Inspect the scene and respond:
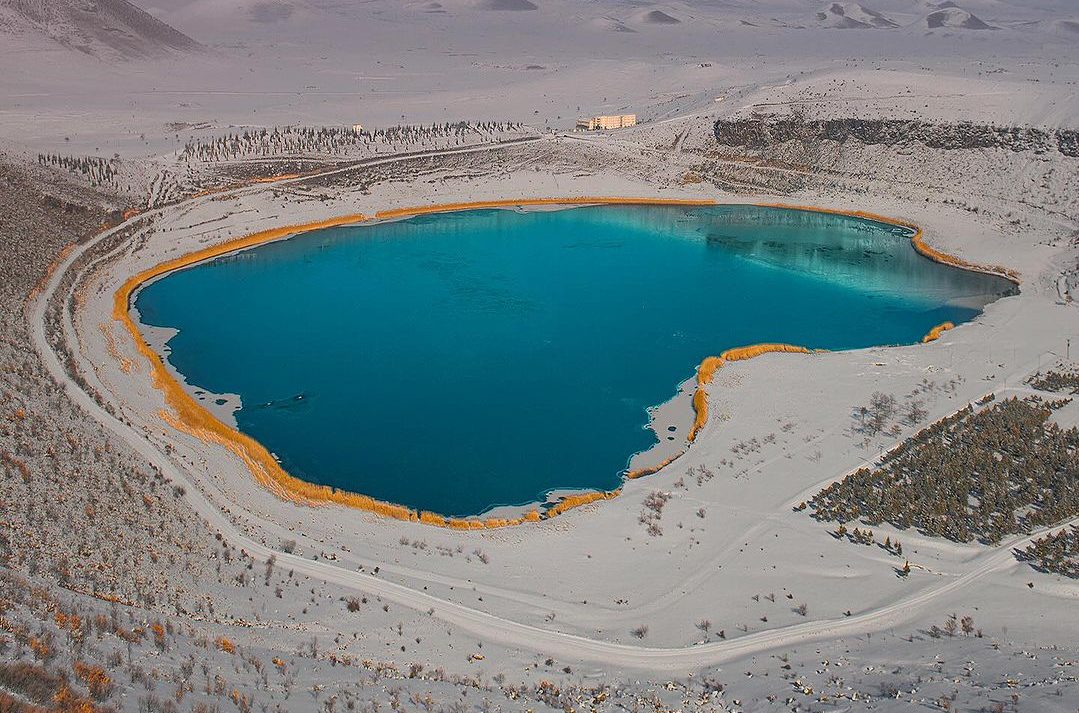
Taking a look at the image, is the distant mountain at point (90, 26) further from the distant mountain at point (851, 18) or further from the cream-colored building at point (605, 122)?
the distant mountain at point (851, 18)

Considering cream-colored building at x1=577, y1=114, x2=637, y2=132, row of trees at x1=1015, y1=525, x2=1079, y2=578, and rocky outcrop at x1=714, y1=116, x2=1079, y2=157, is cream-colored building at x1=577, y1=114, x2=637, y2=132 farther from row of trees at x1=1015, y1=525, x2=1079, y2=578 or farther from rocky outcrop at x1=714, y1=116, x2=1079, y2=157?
row of trees at x1=1015, y1=525, x2=1079, y2=578

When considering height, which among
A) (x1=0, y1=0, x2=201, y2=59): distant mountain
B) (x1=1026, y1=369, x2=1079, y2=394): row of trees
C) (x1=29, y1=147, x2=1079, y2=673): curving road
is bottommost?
(x1=29, y1=147, x2=1079, y2=673): curving road

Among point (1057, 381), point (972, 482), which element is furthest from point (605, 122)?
point (972, 482)

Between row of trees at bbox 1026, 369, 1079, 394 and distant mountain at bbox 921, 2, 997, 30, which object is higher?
distant mountain at bbox 921, 2, 997, 30

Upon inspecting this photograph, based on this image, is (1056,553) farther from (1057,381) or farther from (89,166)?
(89,166)

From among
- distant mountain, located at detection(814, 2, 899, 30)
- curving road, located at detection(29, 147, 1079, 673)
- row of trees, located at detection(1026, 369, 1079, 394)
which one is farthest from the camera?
distant mountain, located at detection(814, 2, 899, 30)

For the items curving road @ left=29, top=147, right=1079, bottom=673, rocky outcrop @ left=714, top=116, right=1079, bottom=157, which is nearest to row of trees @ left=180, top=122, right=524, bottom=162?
rocky outcrop @ left=714, top=116, right=1079, bottom=157
